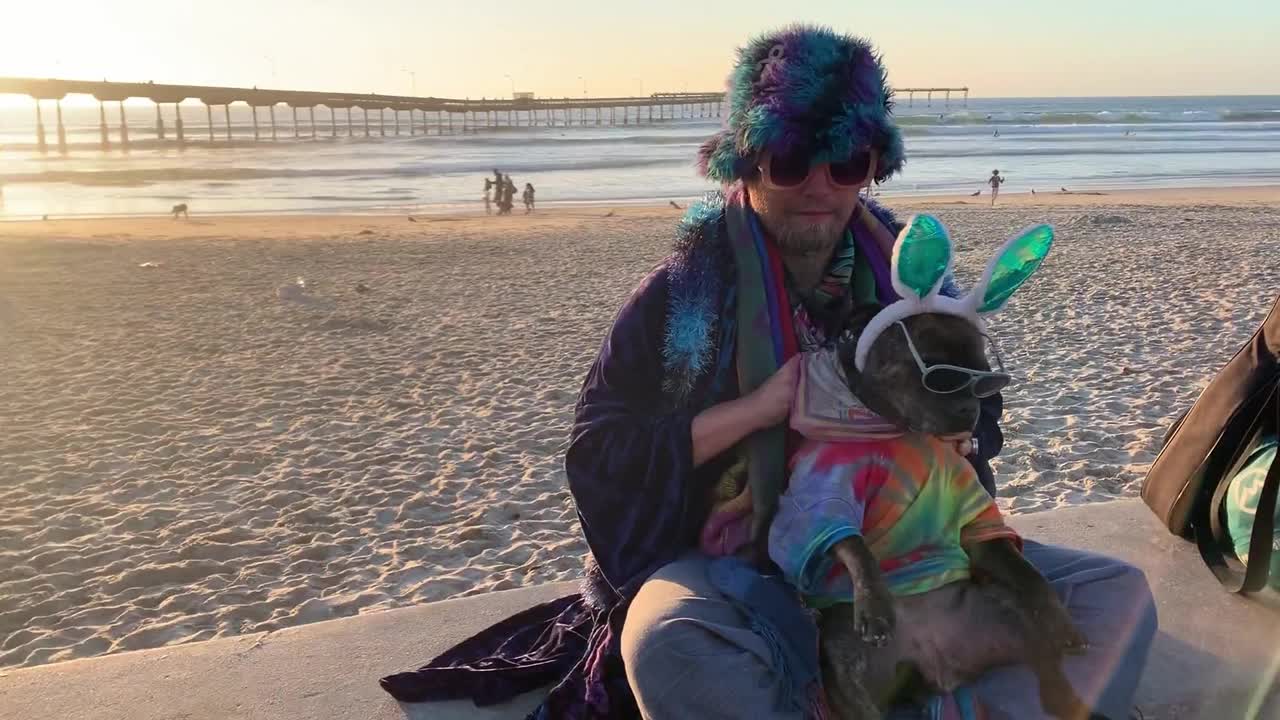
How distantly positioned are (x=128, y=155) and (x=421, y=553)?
160ft

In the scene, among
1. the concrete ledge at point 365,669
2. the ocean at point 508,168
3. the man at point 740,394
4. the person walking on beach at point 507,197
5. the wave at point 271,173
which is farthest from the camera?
the wave at point 271,173

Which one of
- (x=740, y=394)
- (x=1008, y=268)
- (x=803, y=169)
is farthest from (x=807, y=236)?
(x=1008, y=268)

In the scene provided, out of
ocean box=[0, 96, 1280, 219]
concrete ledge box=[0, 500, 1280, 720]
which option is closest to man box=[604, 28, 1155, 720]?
concrete ledge box=[0, 500, 1280, 720]

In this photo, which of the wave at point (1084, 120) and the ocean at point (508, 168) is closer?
the ocean at point (508, 168)

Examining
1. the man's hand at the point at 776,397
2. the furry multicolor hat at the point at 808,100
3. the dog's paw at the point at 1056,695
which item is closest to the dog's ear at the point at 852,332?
the man's hand at the point at 776,397

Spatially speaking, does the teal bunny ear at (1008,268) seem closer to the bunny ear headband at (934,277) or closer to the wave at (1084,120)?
the bunny ear headband at (934,277)

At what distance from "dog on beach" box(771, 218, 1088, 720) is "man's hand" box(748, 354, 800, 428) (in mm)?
108

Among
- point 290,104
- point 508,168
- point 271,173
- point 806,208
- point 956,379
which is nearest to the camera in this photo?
point 956,379

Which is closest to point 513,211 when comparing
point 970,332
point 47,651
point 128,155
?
point 47,651

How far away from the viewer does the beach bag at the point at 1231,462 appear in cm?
308

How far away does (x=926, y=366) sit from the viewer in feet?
6.43

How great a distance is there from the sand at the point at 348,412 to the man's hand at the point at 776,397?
2.05 m

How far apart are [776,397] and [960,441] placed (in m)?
0.43

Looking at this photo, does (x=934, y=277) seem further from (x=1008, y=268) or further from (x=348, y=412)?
(x=348, y=412)
